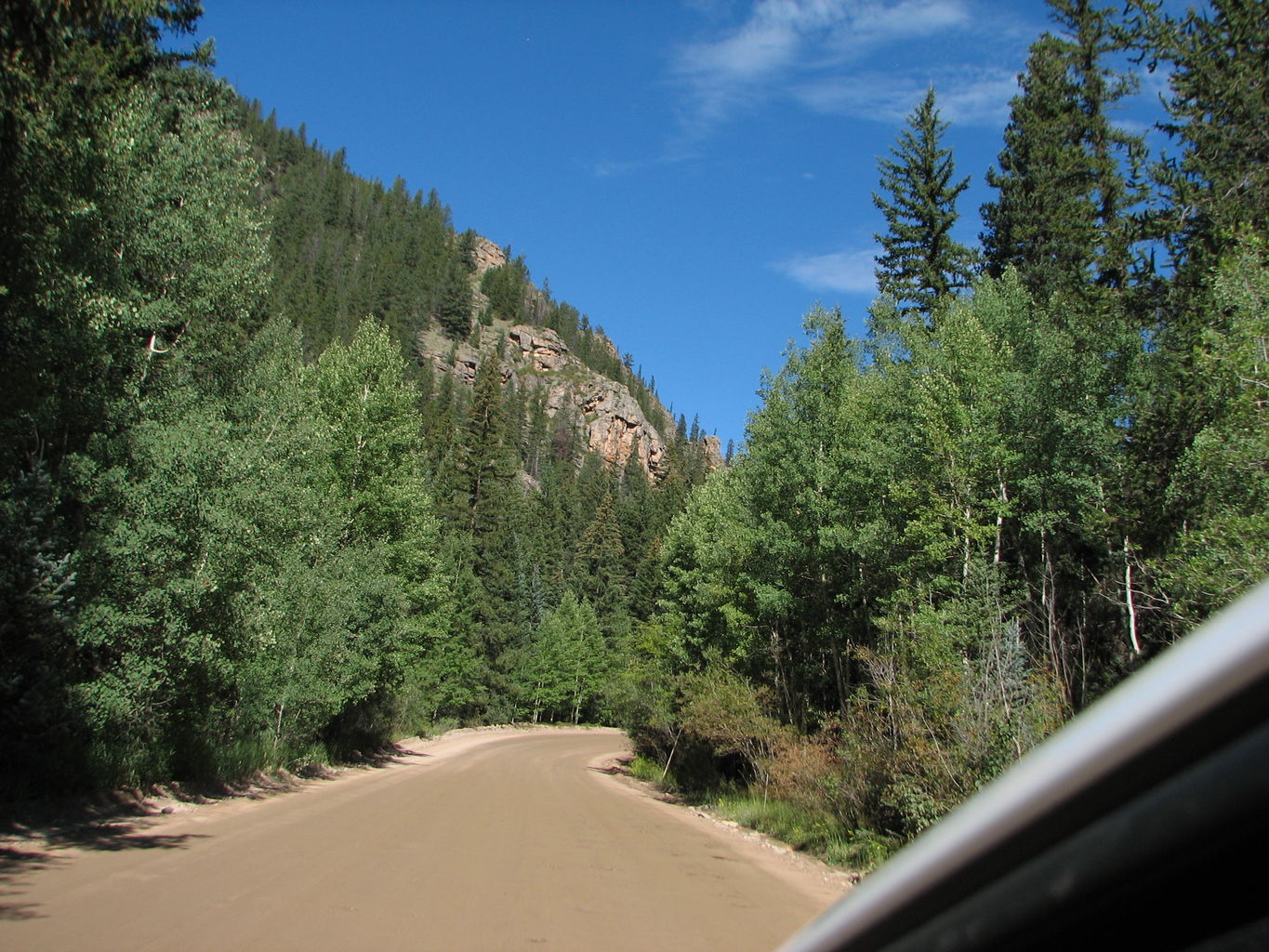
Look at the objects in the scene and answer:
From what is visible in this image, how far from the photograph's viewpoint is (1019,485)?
19859 mm

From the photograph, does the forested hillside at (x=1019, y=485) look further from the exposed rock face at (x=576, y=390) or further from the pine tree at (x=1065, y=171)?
the exposed rock face at (x=576, y=390)

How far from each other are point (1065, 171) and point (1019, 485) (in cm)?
1177

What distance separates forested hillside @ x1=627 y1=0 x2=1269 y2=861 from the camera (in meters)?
12.1

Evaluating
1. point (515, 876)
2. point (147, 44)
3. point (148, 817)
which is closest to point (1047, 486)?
point (515, 876)

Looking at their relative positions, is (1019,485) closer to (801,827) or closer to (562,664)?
(801,827)

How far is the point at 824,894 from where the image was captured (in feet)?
37.0

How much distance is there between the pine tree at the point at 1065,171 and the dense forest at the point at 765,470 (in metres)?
0.16

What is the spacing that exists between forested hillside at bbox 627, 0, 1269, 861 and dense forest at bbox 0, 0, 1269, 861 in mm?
95

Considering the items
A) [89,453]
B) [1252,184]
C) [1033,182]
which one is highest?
[1033,182]

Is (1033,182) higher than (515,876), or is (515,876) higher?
(1033,182)

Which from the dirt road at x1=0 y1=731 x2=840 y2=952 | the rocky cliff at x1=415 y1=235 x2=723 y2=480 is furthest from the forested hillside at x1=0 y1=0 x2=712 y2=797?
the rocky cliff at x1=415 y1=235 x2=723 y2=480

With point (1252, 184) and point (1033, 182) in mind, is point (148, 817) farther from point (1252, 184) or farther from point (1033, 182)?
point (1033, 182)

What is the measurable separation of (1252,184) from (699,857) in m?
17.9

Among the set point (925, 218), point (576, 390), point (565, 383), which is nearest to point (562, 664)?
point (925, 218)
